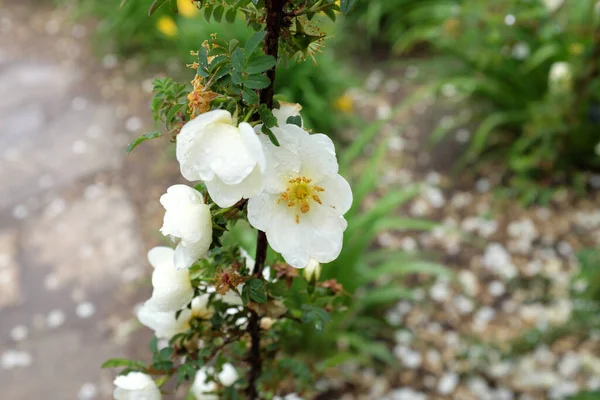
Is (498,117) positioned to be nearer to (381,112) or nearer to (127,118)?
(381,112)

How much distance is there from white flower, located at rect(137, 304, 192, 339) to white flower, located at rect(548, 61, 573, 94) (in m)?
1.74

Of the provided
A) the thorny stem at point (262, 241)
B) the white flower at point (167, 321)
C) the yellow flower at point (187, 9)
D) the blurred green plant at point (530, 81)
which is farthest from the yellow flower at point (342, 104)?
the white flower at point (167, 321)

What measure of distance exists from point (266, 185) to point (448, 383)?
1352 mm

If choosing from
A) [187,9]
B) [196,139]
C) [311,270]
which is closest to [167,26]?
[187,9]

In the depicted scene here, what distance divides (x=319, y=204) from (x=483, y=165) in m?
1.98

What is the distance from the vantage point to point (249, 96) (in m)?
0.67

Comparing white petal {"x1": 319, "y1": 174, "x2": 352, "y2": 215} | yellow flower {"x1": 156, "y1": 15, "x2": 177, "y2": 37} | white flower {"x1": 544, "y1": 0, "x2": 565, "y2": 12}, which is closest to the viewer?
white petal {"x1": 319, "y1": 174, "x2": 352, "y2": 215}

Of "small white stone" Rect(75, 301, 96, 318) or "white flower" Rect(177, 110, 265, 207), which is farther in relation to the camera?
"small white stone" Rect(75, 301, 96, 318)

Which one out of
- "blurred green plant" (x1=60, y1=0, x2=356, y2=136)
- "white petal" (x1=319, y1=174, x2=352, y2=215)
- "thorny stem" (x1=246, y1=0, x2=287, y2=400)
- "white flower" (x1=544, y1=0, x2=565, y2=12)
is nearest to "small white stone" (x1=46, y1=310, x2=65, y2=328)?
"blurred green plant" (x1=60, y1=0, x2=356, y2=136)

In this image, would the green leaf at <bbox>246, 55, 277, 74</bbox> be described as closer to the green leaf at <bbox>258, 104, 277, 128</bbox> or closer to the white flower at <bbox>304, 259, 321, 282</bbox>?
the green leaf at <bbox>258, 104, 277, 128</bbox>

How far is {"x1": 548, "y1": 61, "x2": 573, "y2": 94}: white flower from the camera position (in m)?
2.13

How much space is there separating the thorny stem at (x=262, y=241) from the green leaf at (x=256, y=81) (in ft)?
0.09

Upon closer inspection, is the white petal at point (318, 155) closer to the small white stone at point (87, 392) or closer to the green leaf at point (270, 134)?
the green leaf at point (270, 134)

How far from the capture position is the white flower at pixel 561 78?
2.13 meters
